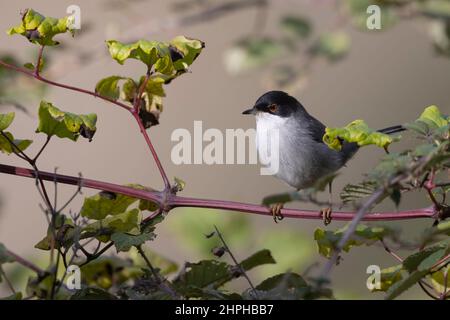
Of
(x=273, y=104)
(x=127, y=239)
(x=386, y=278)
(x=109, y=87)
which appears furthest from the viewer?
(x=273, y=104)

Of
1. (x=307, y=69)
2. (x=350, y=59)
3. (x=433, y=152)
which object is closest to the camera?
(x=433, y=152)

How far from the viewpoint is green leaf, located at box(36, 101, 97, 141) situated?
1896 mm

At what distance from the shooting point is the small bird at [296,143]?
4.24m

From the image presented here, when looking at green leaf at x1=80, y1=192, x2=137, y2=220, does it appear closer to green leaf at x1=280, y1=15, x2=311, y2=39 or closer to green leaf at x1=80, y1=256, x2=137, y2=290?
green leaf at x1=80, y1=256, x2=137, y2=290

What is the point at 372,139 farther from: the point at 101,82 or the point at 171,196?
the point at 101,82

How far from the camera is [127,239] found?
5.98 ft

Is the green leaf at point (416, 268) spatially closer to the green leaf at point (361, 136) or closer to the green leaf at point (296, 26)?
the green leaf at point (361, 136)

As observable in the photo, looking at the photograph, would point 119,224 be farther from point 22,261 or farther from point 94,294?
point 22,261

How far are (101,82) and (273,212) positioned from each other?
2.29 ft

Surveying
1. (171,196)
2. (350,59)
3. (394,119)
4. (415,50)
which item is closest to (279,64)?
(171,196)

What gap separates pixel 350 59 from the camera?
9.20m

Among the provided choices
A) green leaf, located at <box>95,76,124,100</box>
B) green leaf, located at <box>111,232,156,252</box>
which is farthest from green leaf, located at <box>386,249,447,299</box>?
green leaf, located at <box>95,76,124,100</box>

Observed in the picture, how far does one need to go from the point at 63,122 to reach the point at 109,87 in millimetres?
279

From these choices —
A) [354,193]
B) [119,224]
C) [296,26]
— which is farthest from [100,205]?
[296,26]
